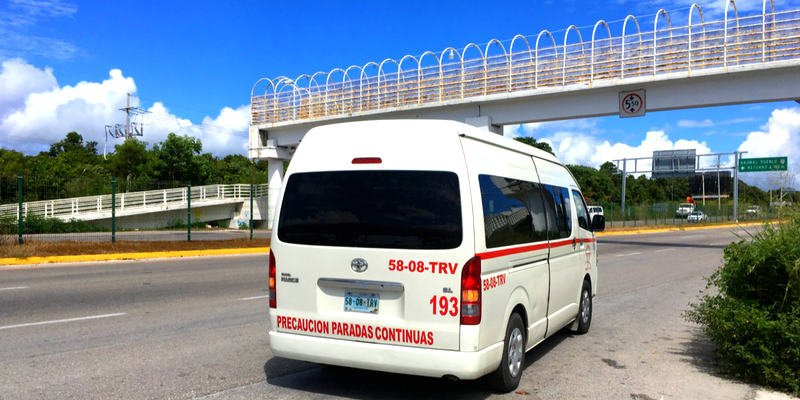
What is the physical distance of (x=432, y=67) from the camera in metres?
30.2

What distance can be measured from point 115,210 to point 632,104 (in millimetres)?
23146

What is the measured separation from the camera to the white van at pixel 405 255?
4.51 metres

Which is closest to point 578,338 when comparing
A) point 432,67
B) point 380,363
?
point 380,363

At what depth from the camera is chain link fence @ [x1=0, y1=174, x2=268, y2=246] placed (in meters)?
18.3

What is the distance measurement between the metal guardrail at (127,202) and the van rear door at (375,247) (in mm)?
16574

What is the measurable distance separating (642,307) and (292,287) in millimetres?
7397

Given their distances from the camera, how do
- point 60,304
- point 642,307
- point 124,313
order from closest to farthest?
point 124,313, point 60,304, point 642,307

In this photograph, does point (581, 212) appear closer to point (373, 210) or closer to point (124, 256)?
point (373, 210)

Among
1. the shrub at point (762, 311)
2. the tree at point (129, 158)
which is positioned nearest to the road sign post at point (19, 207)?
the shrub at point (762, 311)

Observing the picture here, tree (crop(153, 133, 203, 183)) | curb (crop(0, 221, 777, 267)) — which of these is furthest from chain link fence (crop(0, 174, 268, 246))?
tree (crop(153, 133, 203, 183))

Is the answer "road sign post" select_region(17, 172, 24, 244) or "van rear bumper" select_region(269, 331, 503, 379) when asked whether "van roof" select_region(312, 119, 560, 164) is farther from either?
"road sign post" select_region(17, 172, 24, 244)

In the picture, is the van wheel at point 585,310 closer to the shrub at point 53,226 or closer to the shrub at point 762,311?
the shrub at point 762,311

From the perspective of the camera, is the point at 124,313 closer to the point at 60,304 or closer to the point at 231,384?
the point at 60,304

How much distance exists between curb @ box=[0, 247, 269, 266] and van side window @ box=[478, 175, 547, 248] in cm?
1473
